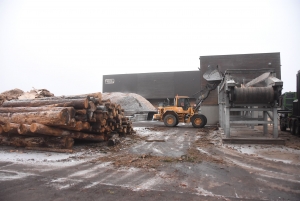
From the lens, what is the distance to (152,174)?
5.14m

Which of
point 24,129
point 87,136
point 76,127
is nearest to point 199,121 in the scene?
point 87,136

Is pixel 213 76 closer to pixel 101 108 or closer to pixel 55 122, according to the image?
pixel 101 108

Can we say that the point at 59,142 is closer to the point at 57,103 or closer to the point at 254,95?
the point at 57,103

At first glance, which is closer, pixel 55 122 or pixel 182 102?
pixel 55 122

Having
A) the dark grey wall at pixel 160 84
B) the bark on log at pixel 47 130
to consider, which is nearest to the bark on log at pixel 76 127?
the bark on log at pixel 47 130

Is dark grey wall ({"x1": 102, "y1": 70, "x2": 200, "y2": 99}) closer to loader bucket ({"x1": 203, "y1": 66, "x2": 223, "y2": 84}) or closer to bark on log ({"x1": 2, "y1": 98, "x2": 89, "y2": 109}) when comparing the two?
loader bucket ({"x1": 203, "y1": 66, "x2": 223, "y2": 84})

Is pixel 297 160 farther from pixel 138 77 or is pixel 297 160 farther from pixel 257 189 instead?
pixel 138 77

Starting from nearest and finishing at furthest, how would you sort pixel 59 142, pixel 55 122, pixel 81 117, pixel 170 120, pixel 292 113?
pixel 55 122
pixel 59 142
pixel 81 117
pixel 292 113
pixel 170 120

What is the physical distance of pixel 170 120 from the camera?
17562 millimetres

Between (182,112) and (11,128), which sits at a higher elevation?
(182,112)

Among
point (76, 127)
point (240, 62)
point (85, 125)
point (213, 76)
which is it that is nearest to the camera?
point (76, 127)

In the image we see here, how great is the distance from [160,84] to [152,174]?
1287 inches

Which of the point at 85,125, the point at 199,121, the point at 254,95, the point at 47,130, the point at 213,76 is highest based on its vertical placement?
the point at 213,76

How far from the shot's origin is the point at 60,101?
855 cm
